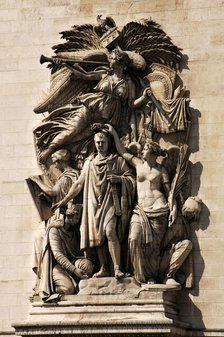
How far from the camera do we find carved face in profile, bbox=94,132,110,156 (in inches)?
755

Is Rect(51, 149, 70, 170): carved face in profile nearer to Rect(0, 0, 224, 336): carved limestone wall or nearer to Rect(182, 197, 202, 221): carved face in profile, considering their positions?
Rect(0, 0, 224, 336): carved limestone wall

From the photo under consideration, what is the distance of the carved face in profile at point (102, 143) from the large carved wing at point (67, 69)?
81 cm

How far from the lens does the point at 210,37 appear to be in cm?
1941

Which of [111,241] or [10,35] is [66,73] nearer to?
[10,35]

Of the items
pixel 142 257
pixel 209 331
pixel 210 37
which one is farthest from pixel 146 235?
pixel 210 37

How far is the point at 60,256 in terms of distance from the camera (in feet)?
62.3

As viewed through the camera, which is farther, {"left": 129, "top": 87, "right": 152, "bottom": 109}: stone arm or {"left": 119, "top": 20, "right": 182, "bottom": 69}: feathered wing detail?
{"left": 119, "top": 20, "right": 182, "bottom": 69}: feathered wing detail

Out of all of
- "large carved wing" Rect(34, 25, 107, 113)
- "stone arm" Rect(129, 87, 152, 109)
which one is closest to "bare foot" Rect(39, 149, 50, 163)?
"large carved wing" Rect(34, 25, 107, 113)

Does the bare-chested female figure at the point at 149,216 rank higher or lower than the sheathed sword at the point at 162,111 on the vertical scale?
lower

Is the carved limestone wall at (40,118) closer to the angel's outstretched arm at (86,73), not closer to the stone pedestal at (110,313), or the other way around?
the stone pedestal at (110,313)

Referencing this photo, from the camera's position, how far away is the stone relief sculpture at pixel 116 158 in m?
18.9

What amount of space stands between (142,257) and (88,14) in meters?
3.70

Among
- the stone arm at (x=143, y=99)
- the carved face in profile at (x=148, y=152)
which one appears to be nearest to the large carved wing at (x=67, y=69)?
the stone arm at (x=143, y=99)

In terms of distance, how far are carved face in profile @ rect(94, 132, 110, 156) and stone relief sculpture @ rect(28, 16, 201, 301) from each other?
1 cm
